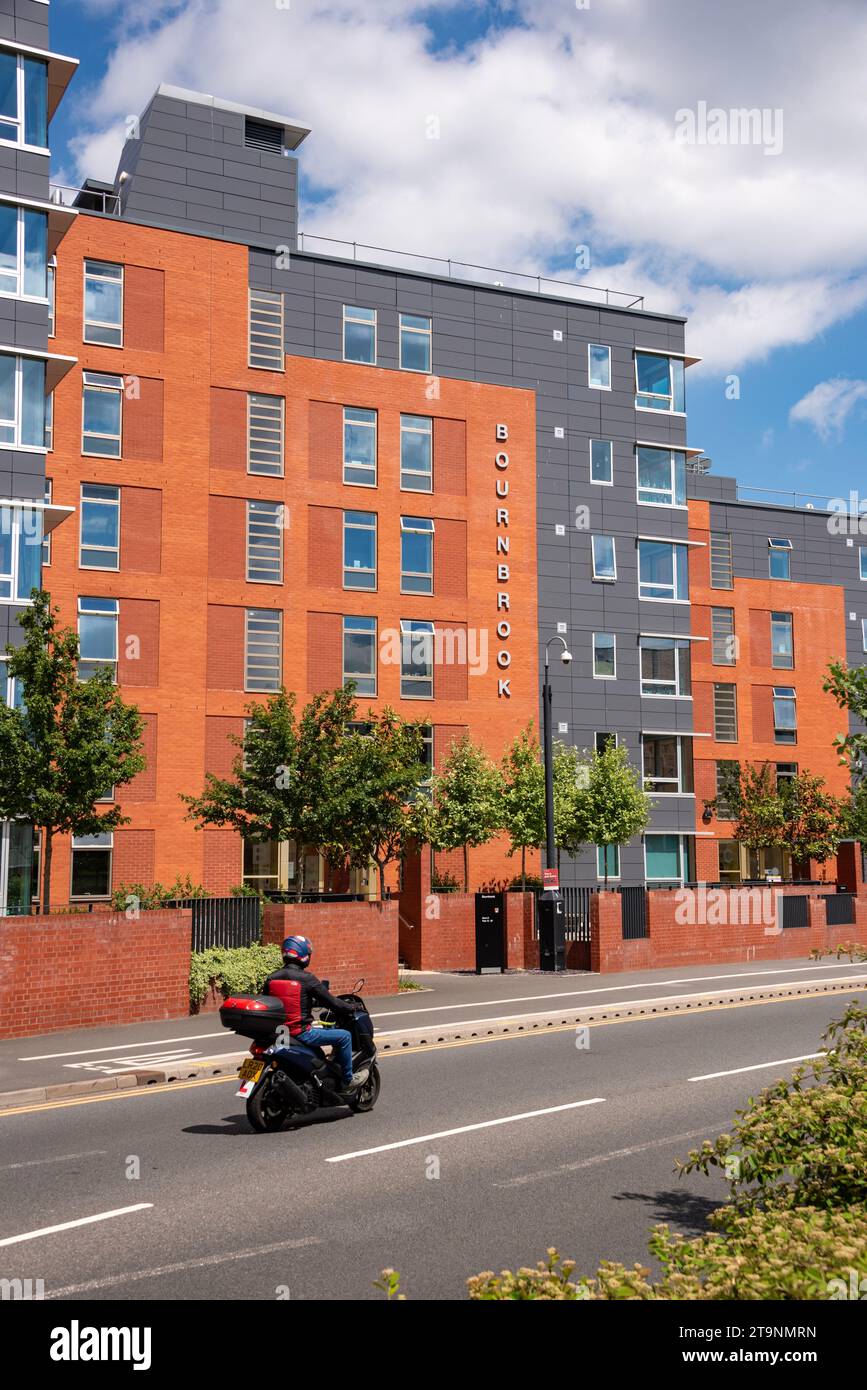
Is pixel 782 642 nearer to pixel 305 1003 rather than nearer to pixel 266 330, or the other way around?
pixel 266 330

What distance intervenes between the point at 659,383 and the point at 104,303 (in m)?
21.1

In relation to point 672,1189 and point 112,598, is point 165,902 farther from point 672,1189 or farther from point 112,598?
point 672,1189

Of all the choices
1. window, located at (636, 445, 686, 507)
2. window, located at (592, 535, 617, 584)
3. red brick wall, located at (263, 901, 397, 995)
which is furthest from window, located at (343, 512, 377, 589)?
red brick wall, located at (263, 901, 397, 995)

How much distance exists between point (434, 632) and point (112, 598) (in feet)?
36.3

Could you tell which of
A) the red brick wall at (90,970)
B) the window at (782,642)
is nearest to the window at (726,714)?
the window at (782,642)

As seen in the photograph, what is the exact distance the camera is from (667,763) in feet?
157

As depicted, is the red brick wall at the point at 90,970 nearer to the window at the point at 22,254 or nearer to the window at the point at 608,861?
the window at the point at 22,254

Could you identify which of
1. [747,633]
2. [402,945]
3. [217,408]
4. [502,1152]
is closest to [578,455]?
[217,408]

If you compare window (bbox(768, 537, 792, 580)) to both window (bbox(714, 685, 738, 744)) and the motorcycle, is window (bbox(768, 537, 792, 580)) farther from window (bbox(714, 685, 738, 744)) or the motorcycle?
the motorcycle

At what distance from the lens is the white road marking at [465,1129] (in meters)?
10.8

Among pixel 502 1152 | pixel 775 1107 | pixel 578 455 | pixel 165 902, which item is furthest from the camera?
pixel 578 455

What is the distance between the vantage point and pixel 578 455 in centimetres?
4659

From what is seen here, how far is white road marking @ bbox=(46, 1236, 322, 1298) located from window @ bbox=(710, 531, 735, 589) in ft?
177

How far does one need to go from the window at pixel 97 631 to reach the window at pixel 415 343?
1373 cm
